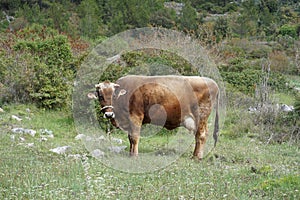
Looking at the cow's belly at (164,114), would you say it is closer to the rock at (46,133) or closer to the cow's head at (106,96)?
the cow's head at (106,96)

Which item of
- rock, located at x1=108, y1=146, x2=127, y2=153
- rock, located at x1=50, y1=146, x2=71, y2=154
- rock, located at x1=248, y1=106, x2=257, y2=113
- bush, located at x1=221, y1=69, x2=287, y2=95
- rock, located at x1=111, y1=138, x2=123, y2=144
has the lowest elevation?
bush, located at x1=221, y1=69, x2=287, y2=95

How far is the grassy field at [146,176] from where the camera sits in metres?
6.98

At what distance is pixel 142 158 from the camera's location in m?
10.5

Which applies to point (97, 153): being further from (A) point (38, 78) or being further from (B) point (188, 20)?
(B) point (188, 20)

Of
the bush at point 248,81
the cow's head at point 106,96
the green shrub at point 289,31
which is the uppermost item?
the cow's head at point 106,96

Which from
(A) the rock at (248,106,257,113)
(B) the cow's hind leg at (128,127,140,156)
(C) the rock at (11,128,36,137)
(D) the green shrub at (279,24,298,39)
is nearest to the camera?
(B) the cow's hind leg at (128,127,140,156)

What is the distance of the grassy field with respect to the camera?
22.9ft

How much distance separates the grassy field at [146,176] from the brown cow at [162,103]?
0.88 metres

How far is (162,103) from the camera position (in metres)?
11.5

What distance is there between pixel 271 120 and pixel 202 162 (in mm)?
6424

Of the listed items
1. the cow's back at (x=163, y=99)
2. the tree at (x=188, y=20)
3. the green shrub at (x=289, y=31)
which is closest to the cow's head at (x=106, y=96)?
the cow's back at (x=163, y=99)

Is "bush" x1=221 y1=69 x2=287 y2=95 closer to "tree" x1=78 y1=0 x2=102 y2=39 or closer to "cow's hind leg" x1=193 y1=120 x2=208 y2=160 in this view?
"cow's hind leg" x1=193 y1=120 x2=208 y2=160

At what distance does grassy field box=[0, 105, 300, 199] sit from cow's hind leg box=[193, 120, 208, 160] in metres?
0.26

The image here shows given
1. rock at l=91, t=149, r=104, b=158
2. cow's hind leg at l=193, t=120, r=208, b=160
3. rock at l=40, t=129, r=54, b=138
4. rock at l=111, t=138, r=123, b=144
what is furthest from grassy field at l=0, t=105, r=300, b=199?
rock at l=111, t=138, r=123, b=144
